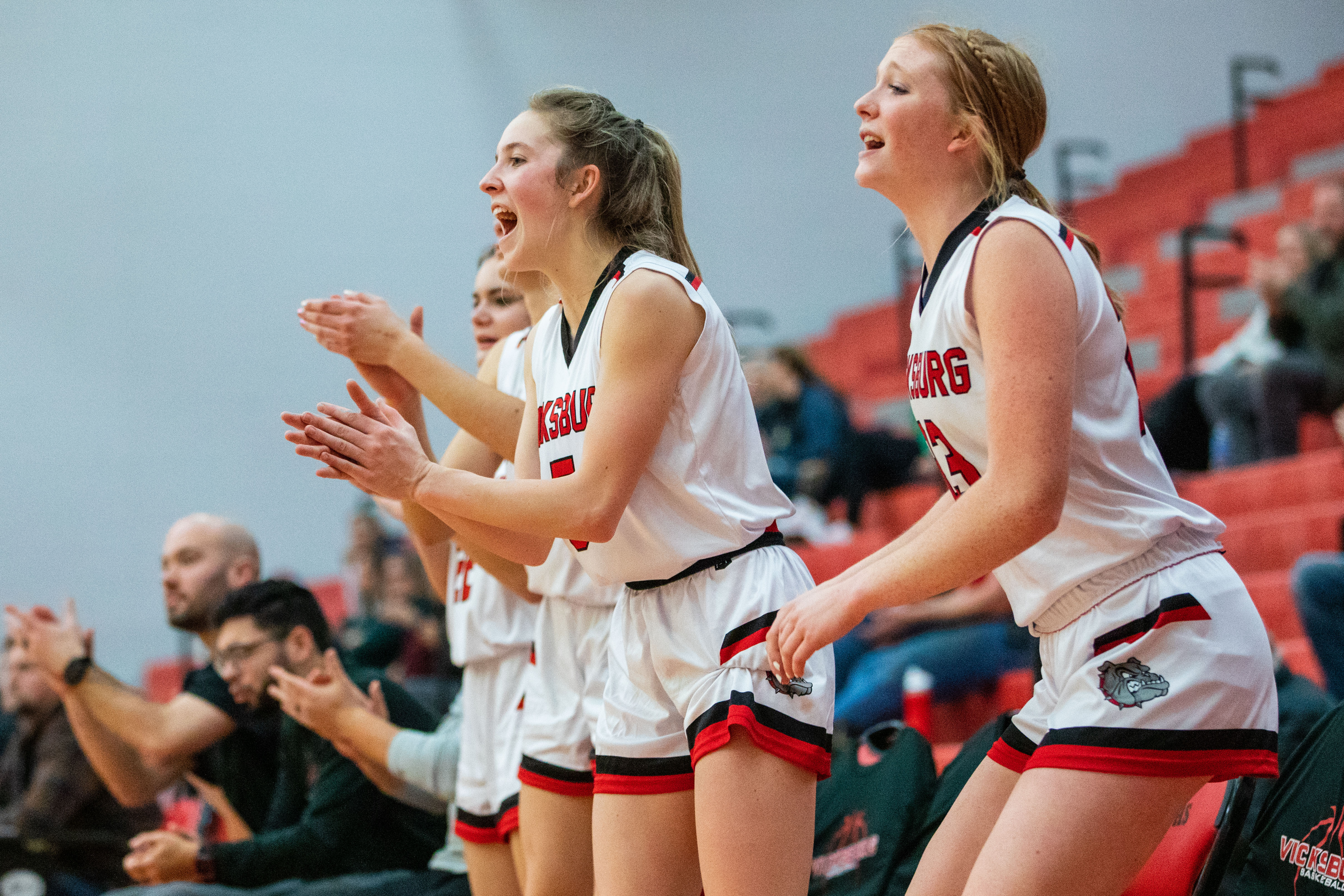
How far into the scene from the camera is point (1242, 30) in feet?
36.7

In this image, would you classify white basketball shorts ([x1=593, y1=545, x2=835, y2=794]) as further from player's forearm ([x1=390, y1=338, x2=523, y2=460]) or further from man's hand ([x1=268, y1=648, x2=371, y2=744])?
man's hand ([x1=268, y1=648, x2=371, y2=744])

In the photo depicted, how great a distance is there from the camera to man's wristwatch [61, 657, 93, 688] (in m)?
3.51

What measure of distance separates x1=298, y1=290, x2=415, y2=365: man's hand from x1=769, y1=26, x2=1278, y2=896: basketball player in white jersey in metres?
0.98

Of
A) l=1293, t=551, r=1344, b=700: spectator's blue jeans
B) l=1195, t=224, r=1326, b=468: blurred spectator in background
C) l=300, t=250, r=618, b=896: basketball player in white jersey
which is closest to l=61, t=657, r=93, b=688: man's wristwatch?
l=300, t=250, r=618, b=896: basketball player in white jersey

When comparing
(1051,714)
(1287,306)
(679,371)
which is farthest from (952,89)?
(1287,306)

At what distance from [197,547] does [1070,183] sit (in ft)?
25.9

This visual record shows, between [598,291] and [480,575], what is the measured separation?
1021mm

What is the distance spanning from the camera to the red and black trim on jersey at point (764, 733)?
5.92 feet

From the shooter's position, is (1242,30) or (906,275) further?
(1242,30)

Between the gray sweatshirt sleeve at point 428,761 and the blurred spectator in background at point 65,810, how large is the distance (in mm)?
1082

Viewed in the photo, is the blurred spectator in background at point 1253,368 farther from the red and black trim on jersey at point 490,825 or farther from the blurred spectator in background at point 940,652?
the red and black trim on jersey at point 490,825

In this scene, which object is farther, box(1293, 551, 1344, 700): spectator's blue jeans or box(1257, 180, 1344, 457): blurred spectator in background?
box(1257, 180, 1344, 457): blurred spectator in background

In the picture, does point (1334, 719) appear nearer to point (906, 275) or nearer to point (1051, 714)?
point (1051, 714)

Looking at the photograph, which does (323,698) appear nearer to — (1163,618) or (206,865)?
(206,865)
